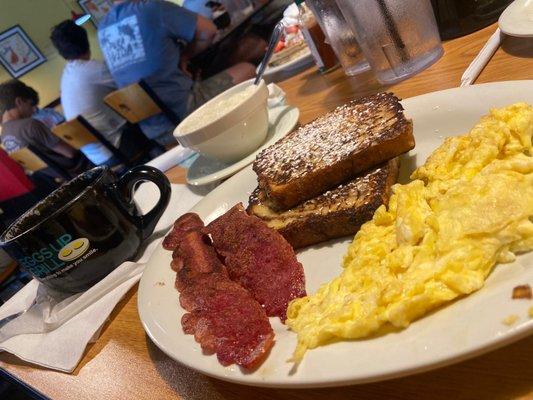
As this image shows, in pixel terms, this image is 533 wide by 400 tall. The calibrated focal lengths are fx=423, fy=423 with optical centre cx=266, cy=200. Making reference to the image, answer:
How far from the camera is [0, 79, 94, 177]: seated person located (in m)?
6.78

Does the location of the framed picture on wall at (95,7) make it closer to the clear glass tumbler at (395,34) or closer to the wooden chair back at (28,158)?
the wooden chair back at (28,158)

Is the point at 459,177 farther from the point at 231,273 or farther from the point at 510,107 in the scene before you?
the point at 231,273

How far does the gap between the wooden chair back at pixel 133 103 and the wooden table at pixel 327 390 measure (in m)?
2.97

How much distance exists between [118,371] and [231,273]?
1.22ft

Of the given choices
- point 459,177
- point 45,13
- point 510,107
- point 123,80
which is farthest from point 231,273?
point 45,13

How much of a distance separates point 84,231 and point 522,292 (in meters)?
1.10

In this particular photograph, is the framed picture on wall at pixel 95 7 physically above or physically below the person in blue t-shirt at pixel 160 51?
above

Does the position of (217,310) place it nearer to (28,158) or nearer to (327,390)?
(327,390)

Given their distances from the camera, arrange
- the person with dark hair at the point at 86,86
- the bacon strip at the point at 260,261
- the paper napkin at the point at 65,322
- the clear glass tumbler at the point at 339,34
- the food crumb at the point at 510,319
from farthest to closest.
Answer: the person with dark hair at the point at 86,86 → the clear glass tumbler at the point at 339,34 → the paper napkin at the point at 65,322 → the bacon strip at the point at 260,261 → the food crumb at the point at 510,319

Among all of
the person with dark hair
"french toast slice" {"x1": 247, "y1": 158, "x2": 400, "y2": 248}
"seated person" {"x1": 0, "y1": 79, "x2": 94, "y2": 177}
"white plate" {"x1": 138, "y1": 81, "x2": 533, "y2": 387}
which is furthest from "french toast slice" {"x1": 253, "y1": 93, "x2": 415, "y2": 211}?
"seated person" {"x1": 0, "y1": 79, "x2": 94, "y2": 177}

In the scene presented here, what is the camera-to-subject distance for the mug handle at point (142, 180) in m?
1.37

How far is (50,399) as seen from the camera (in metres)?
1.06

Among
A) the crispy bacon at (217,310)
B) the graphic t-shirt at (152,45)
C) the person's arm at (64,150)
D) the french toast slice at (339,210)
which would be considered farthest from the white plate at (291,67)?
the person's arm at (64,150)

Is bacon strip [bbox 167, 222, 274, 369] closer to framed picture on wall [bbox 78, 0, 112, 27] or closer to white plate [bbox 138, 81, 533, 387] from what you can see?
white plate [bbox 138, 81, 533, 387]
